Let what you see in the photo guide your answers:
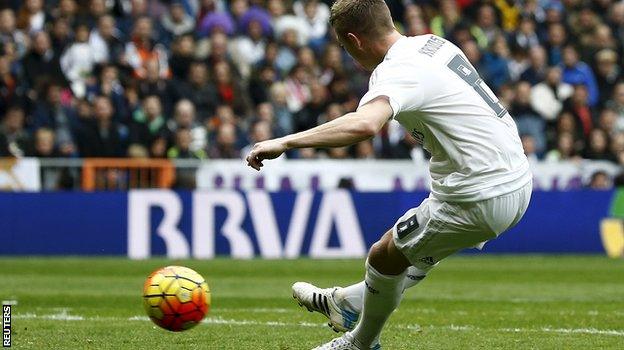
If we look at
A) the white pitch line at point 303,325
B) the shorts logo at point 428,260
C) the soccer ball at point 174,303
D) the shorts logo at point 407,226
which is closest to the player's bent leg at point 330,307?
the soccer ball at point 174,303

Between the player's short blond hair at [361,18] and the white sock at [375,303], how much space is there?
4.61ft

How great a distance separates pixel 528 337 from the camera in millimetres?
9047

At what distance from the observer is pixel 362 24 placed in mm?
6852

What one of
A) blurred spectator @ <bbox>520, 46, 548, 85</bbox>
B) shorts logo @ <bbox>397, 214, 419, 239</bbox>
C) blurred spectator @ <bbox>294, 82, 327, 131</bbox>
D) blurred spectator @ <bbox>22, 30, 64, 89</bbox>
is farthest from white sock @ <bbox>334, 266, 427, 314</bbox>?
blurred spectator @ <bbox>520, 46, 548, 85</bbox>

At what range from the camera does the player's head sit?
22.5 feet

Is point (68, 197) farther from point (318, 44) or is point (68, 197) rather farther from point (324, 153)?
point (318, 44)

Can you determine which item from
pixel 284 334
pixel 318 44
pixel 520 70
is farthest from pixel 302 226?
pixel 284 334

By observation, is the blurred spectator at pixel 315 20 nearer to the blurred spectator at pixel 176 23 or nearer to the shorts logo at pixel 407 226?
the blurred spectator at pixel 176 23

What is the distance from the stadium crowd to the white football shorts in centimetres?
1170

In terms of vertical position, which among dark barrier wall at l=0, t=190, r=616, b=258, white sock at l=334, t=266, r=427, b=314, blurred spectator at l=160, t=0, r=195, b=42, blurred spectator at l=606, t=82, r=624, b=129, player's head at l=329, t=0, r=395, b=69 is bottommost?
dark barrier wall at l=0, t=190, r=616, b=258

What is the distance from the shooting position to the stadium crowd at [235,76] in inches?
738

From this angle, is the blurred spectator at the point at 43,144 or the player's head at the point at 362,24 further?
the blurred spectator at the point at 43,144

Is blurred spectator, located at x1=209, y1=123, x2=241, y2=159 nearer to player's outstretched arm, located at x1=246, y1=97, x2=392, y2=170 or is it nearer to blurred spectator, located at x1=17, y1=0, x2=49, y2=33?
blurred spectator, located at x1=17, y1=0, x2=49, y2=33

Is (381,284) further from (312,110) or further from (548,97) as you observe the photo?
(548,97)
